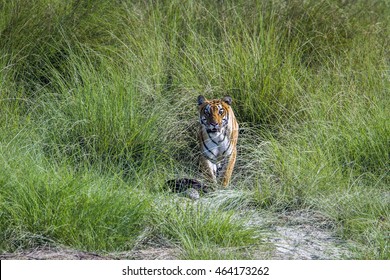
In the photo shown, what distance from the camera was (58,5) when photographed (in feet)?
26.6

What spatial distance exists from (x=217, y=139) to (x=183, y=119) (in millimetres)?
544

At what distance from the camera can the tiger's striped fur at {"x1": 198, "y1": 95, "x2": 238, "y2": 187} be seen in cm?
685

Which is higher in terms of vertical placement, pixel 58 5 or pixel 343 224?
pixel 58 5

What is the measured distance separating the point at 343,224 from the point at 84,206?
169 centimetres

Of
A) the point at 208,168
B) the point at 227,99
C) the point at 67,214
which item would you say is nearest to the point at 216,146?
the point at 208,168

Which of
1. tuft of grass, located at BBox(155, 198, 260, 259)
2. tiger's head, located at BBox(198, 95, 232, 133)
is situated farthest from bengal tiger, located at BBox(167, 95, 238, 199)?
tuft of grass, located at BBox(155, 198, 260, 259)

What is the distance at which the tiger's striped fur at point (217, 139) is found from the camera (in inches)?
270

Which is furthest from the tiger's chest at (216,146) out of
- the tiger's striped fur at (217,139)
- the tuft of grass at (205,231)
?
the tuft of grass at (205,231)

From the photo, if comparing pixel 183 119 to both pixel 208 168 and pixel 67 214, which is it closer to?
pixel 208 168

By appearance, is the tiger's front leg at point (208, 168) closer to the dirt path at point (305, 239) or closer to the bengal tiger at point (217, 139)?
the bengal tiger at point (217, 139)

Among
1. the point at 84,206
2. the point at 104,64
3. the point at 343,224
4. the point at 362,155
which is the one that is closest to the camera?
the point at 84,206

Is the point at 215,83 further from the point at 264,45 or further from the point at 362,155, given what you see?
the point at 362,155
